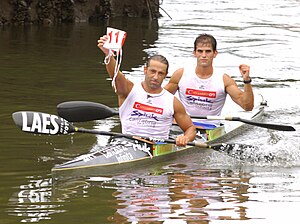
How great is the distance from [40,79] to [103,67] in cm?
223

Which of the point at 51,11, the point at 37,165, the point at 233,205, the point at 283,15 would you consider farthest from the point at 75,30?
the point at 233,205

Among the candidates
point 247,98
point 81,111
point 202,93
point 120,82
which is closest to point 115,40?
point 120,82

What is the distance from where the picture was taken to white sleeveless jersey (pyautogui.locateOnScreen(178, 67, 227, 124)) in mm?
12953

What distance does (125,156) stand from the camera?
11.1 m

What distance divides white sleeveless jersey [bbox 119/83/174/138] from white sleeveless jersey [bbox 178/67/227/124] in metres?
1.39

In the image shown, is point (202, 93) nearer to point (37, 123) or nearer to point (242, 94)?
point (242, 94)

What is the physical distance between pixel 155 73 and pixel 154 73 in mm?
20

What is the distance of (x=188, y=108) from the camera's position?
13055 millimetres

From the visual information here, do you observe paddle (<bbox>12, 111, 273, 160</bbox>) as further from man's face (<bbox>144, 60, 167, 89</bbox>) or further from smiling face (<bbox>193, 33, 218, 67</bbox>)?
smiling face (<bbox>193, 33, 218, 67</bbox>)

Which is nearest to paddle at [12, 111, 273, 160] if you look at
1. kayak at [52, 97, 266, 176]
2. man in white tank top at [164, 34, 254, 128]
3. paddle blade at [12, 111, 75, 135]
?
paddle blade at [12, 111, 75, 135]

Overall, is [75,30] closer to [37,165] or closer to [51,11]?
[51,11]

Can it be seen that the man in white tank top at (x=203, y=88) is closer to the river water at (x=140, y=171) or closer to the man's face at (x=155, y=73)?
the river water at (x=140, y=171)

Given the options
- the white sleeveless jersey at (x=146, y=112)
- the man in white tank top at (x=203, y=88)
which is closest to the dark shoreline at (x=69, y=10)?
the man in white tank top at (x=203, y=88)

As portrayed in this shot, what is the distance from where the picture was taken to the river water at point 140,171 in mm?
9172
